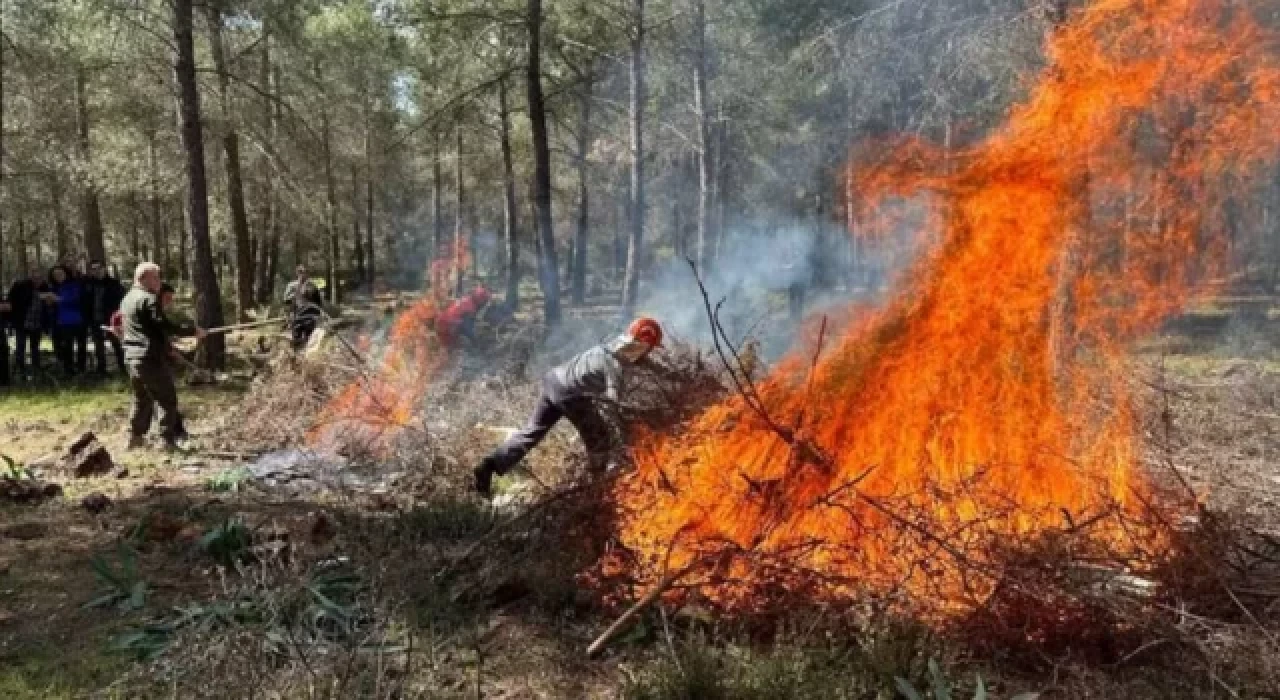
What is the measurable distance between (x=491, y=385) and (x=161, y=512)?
14.3 ft

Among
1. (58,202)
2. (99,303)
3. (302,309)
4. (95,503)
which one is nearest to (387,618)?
(95,503)

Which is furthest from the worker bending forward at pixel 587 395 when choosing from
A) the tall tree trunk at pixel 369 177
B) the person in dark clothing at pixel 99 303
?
the tall tree trunk at pixel 369 177

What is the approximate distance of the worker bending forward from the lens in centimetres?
628

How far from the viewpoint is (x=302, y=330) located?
1300 cm

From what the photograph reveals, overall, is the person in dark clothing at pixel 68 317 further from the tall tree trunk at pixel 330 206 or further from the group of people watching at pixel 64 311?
the tall tree trunk at pixel 330 206

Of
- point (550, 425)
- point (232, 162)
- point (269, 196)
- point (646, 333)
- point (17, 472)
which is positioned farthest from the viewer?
point (269, 196)

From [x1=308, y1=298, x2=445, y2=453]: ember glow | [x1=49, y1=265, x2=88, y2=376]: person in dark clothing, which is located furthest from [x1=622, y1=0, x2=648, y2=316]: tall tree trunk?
[x1=49, y1=265, x2=88, y2=376]: person in dark clothing

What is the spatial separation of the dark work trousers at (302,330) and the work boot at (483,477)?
5330 millimetres

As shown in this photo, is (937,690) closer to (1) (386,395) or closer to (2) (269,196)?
(1) (386,395)

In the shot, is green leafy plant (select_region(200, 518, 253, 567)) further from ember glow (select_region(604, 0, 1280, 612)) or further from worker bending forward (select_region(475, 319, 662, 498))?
ember glow (select_region(604, 0, 1280, 612))

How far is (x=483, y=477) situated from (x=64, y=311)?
350 inches

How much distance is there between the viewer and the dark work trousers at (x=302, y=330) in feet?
38.5

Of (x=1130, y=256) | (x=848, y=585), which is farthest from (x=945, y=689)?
(x=1130, y=256)

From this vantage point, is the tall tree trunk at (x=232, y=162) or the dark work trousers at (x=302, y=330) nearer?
the dark work trousers at (x=302, y=330)
